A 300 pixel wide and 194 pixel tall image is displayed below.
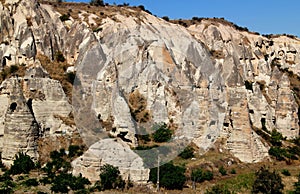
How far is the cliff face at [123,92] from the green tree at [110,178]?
1.61 ft

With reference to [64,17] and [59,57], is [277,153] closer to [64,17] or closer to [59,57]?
[59,57]

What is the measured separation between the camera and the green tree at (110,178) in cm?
1873

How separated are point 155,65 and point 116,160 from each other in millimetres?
13477

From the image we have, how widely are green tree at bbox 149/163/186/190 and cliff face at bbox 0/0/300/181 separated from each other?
45cm

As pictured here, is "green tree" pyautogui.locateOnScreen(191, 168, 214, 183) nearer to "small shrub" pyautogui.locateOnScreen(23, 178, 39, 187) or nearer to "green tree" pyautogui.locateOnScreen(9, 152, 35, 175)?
"small shrub" pyautogui.locateOnScreen(23, 178, 39, 187)

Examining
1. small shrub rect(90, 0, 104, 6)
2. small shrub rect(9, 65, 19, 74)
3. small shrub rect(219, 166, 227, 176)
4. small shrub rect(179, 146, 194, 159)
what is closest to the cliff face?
small shrub rect(179, 146, 194, 159)

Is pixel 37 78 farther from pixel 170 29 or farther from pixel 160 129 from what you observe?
pixel 170 29

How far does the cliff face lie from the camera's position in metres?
22.8

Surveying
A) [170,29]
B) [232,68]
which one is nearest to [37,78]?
[232,68]

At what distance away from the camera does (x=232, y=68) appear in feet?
91.6

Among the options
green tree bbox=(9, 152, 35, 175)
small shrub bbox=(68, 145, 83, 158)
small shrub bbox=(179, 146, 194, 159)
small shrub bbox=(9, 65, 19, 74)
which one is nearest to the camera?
green tree bbox=(9, 152, 35, 175)

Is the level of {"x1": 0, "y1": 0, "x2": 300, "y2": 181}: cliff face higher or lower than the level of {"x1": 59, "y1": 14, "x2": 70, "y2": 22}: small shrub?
lower

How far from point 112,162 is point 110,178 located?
989 mm

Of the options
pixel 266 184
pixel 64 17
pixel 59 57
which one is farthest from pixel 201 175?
pixel 64 17
